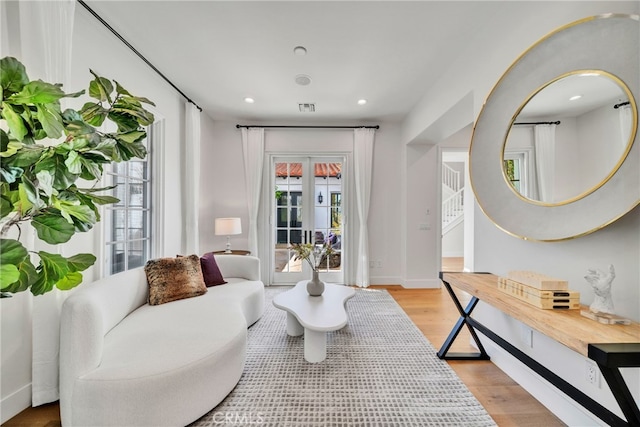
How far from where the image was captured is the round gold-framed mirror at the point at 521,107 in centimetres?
113

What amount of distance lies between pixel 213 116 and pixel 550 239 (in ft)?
14.1

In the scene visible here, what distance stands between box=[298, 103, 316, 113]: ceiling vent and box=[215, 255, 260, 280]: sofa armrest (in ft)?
7.16

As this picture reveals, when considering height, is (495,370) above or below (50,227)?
below

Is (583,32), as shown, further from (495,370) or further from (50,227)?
(50,227)

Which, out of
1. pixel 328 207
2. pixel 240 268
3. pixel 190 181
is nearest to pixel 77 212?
pixel 240 268

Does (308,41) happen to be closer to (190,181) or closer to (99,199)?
(99,199)

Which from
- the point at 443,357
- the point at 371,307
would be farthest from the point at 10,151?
the point at 371,307

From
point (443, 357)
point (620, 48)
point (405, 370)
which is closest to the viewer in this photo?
point (620, 48)

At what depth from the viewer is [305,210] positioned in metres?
4.23

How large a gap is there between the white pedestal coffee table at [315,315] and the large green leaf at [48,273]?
57.0 inches

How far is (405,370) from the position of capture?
193 centimetres

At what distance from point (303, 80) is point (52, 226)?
2630mm

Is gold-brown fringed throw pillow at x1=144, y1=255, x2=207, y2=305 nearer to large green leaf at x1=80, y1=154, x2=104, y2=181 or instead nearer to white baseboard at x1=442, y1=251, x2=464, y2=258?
large green leaf at x1=80, y1=154, x2=104, y2=181

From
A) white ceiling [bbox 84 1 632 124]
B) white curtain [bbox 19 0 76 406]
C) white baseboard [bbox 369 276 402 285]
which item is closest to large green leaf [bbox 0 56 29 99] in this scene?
white curtain [bbox 19 0 76 406]
